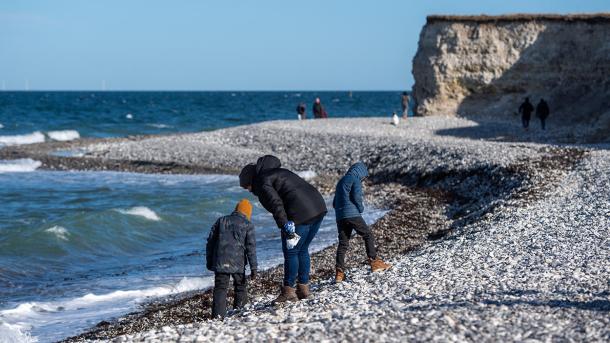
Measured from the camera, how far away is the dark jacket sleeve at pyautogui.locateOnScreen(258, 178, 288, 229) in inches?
382

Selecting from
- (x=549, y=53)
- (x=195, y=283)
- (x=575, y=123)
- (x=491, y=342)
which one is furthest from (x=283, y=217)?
(x=549, y=53)

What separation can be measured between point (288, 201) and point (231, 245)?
2.64 ft

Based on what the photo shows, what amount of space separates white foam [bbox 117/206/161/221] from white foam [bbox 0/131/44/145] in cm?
2891

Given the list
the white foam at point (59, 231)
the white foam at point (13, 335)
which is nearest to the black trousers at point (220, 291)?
the white foam at point (13, 335)

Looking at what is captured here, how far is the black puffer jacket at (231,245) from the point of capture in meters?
9.62

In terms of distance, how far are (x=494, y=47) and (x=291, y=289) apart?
36561 millimetres

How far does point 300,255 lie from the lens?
1023cm

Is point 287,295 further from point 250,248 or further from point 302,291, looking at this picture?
point 250,248

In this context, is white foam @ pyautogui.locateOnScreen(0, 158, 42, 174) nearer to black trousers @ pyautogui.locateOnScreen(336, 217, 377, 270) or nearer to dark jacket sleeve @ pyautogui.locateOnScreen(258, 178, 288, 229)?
black trousers @ pyautogui.locateOnScreen(336, 217, 377, 270)

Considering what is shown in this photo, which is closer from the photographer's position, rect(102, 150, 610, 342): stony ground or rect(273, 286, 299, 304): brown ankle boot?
rect(102, 150, 610, 342): stony ground

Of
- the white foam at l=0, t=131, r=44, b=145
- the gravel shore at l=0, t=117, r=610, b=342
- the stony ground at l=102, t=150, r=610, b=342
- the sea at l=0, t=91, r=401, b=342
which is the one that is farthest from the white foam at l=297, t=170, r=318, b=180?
the white foam at l=0, t=131, r=44, b=145

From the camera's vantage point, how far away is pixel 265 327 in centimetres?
845

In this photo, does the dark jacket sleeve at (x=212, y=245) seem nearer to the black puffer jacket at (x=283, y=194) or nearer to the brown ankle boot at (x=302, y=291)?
the black puffer jacket at (x=283, y=194)

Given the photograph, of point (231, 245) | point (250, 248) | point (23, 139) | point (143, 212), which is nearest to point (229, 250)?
point (231, 245)
